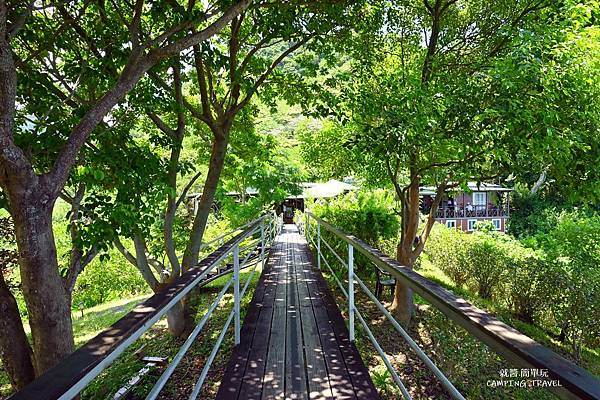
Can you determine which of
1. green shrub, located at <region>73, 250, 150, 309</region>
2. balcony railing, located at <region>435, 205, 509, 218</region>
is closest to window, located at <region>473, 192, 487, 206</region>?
balcony railing, located at <region>435, 205, 509, 218</region>

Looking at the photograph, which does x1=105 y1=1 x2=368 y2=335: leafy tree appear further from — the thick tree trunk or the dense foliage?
the dense foliage

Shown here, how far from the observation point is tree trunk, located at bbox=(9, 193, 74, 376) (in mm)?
2764

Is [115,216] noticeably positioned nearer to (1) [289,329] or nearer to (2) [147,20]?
(1) [289,329]

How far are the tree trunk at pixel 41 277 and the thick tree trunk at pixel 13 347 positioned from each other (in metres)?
0.50

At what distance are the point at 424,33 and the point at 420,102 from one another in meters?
3.65

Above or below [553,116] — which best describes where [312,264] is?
below

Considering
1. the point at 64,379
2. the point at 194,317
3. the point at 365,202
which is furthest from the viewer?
the point at 365,202

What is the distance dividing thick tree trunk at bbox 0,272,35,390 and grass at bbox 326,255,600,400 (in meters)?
3.66

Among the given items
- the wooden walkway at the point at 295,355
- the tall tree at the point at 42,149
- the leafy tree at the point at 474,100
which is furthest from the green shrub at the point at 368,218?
the tall tree at the point at 42,149

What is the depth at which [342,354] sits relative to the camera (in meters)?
3.07

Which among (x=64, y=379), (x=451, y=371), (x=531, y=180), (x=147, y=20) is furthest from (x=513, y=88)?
(x=147, y=20)

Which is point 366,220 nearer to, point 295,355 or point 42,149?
point 295,355

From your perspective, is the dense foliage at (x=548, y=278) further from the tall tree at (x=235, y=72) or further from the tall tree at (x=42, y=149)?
the tall tree at (x=42, y=149)

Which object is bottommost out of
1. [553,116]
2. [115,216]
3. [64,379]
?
[64,379]
